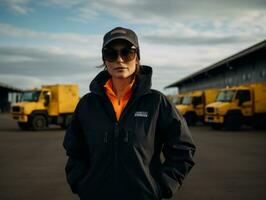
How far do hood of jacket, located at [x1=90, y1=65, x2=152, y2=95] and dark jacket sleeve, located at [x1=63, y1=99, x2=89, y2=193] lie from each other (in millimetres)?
182

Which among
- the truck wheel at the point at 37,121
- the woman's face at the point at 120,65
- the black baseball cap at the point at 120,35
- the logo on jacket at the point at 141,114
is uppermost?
the black baseball cap at the point at 120,35

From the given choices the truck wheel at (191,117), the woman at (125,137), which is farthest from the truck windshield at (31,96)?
the woman at (125,137)

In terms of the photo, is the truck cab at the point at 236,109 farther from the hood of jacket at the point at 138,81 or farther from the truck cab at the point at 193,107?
the hood of jacket at the point at 138,81

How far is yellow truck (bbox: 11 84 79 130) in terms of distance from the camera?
2198 cm

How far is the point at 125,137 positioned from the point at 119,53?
0.58m

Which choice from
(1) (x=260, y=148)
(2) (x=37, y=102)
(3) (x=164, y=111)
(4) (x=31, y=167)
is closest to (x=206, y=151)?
(1) (x=260, y=148)

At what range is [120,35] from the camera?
8.18 ft

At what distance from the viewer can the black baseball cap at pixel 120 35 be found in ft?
8.18

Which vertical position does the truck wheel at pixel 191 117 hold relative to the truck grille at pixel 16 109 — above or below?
below

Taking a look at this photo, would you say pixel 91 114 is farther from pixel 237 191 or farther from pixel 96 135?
pixel 237 191

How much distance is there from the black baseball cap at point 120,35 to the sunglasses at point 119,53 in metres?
0.05

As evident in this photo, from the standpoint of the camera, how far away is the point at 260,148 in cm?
1302

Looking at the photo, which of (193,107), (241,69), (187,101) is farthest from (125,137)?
(241,69)

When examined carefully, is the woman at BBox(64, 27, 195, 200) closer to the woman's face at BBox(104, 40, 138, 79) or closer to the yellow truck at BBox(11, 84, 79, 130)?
the woman's face at BBox(104, 40, 138, 79)
